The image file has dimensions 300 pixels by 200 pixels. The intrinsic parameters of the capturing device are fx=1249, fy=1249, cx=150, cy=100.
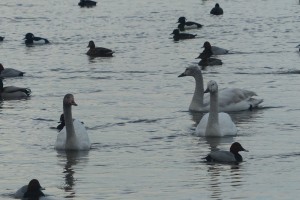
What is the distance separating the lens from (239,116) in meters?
27.1

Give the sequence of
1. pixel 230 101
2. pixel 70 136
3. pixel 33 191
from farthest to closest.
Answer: pixel 230 101, pixel 70 136, pixel 33 191

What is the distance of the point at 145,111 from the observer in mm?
27219

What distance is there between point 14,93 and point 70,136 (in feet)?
27.2

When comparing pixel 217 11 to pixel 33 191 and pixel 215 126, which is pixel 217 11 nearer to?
pixel 215 126

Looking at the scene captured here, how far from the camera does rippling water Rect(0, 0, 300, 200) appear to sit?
18781mm

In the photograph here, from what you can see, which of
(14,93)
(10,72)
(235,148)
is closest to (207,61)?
(10,72)

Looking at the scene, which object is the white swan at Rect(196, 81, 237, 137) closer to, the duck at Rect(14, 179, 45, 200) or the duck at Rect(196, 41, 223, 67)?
the duck at Rect(14, 179, 45, 200)

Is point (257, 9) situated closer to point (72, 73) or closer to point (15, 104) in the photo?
point (72, 73)

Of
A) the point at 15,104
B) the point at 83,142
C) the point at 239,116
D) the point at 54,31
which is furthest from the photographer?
the point at 54,31

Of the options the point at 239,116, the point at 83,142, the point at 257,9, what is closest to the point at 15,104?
the point at 239,116

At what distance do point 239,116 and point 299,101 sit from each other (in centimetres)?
212

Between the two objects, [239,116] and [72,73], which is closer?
[239,116]

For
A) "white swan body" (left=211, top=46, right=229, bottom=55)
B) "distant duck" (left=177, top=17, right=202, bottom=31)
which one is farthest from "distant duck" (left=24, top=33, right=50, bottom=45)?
"distant duck" (left=177, top=17, right=202, bottom=31)

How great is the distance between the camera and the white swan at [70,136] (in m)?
22.2
